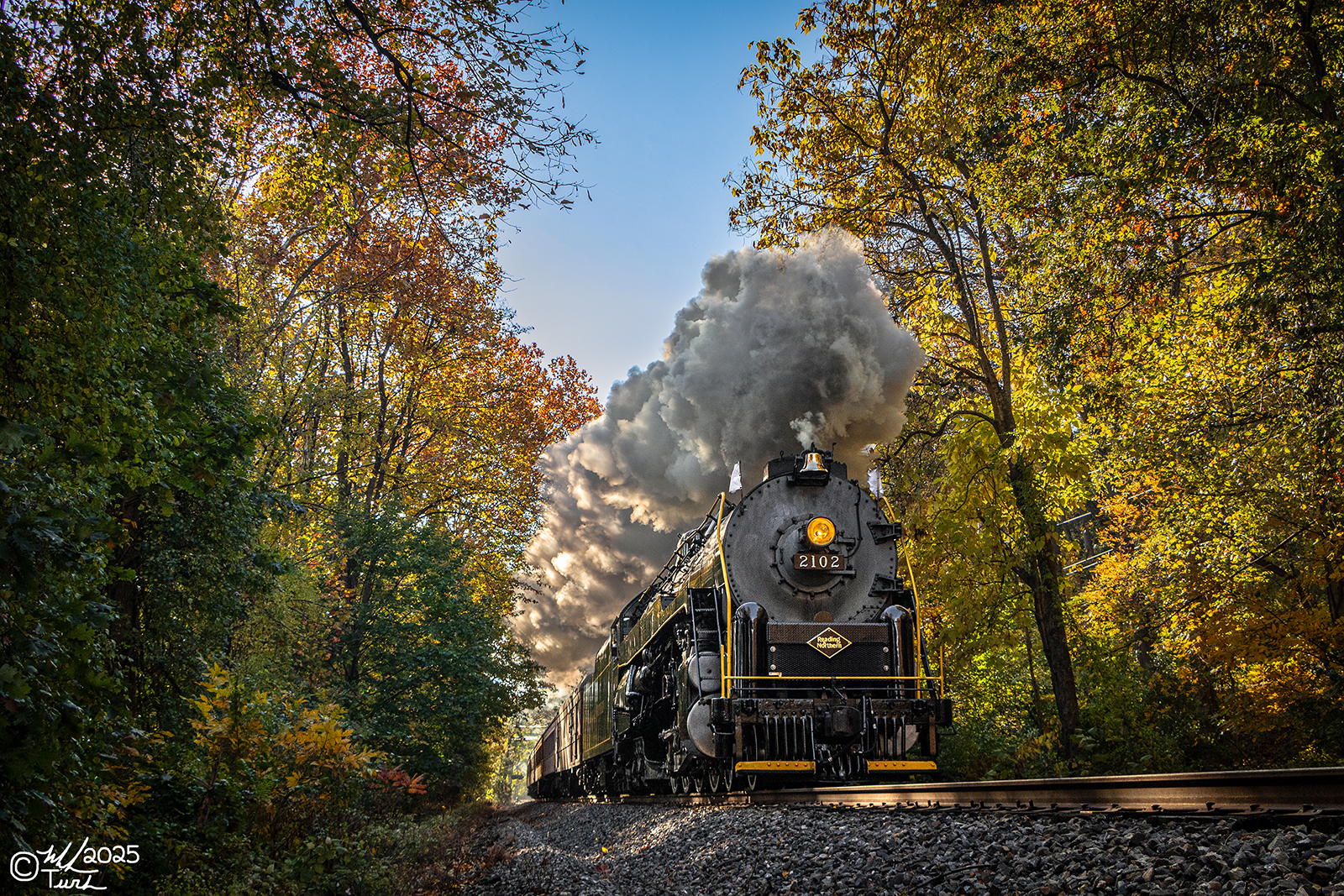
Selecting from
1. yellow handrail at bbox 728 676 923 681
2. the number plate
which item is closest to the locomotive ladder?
yellow handrail at bbox 728 676 923 681

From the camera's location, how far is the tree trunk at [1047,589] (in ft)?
40.7

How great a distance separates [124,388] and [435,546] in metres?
14.0

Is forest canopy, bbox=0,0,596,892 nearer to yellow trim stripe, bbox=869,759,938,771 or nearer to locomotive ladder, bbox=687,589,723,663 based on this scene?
locomotive ladder, bbox=687,589,723,663

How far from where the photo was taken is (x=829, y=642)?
9.66 metres

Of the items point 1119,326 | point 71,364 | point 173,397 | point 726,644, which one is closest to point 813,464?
point 726,644

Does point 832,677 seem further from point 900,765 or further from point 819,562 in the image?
point 819,562

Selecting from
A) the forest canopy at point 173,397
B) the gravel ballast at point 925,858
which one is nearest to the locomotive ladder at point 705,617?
the gravel ballast at point 925,858

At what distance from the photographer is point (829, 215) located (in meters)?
13.9

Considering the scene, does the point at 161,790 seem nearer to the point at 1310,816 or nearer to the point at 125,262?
the point at 125,262

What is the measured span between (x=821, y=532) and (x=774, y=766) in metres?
2.80

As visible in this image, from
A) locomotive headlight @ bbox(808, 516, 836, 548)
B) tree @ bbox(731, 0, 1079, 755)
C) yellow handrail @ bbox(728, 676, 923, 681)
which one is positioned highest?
tree @ bbox(731, 0, 1079, 755)

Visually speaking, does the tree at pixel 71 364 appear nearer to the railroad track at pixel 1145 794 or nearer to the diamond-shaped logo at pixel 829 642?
the railroad track at pixel 1145 794

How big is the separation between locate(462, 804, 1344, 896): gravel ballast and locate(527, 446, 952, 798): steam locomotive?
1165mm

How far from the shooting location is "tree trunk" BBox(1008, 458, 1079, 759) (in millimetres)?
12391
